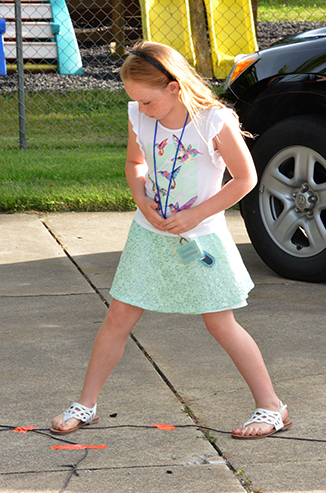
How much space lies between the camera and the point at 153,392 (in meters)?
2.96

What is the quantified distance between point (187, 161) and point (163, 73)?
319 millimetres

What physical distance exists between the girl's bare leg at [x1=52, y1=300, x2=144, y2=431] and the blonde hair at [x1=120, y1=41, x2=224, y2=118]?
30.5 inches

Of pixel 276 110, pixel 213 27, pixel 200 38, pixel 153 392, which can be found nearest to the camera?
pixel 153 392

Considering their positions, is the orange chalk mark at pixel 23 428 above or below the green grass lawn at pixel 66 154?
above

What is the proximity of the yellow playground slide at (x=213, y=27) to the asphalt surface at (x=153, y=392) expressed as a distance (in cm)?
837

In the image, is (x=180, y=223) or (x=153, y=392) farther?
(x=153, y=392)

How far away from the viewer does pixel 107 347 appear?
267 centimetres

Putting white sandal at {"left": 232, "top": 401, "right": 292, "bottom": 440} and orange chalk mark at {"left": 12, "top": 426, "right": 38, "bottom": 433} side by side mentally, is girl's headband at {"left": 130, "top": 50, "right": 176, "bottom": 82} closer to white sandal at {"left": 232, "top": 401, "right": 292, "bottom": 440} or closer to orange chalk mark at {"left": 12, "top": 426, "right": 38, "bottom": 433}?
white sandal at {"left": 232, "top": 401, "right": 292, "bottom": 440}

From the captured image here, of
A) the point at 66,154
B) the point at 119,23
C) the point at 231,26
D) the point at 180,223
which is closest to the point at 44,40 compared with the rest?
the point at 119,23

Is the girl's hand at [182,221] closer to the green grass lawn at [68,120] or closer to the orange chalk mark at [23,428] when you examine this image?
the orange chalk mark at [23,428]

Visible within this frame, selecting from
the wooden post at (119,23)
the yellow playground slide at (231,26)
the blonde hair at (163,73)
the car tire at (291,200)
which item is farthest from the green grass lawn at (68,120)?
the blonde hair at (163,73)

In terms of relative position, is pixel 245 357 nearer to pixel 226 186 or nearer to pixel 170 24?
pixel 226 186

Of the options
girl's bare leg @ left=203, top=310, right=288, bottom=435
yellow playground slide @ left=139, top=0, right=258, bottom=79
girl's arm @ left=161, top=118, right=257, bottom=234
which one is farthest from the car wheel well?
yellow playground slide @ left=139, top=0, right=258, bottom=79

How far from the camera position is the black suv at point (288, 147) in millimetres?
4281
